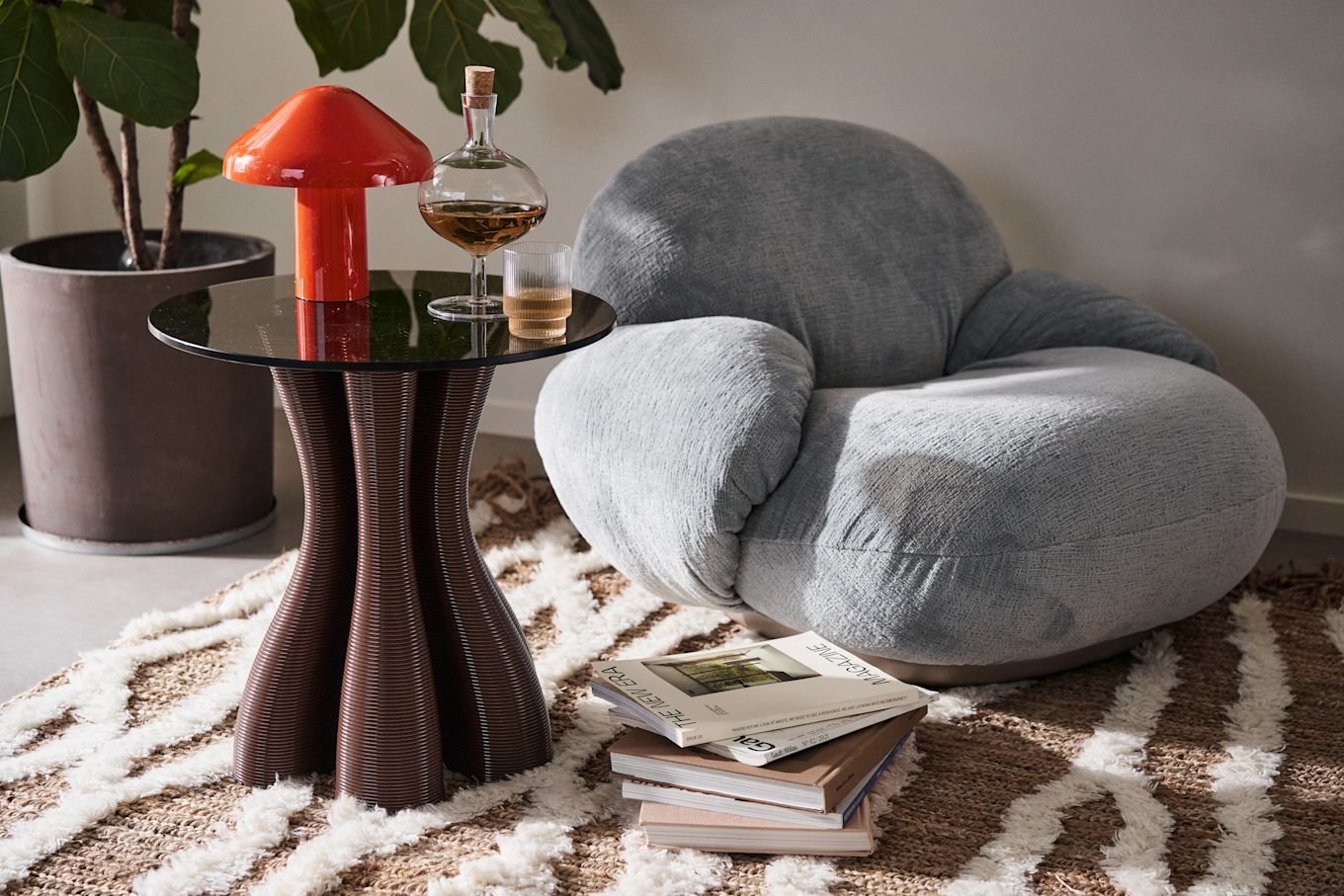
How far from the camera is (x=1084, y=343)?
6.93ft

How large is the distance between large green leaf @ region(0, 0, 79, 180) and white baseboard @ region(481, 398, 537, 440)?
116cm

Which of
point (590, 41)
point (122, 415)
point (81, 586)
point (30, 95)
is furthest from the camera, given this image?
point (590, 41)

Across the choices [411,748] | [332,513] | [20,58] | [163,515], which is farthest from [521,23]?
[411,748]

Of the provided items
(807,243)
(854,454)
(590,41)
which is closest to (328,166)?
(854,454)

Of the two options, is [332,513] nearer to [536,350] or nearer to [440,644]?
[440,644]

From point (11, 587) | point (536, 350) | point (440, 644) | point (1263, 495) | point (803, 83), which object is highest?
point (803, 83)

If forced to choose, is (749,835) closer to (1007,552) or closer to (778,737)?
(778,737)

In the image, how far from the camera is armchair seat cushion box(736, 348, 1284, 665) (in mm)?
1498

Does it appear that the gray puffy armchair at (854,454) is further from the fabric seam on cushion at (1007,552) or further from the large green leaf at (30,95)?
the large green leaf at (30,95)

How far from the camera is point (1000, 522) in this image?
1488 millimetres

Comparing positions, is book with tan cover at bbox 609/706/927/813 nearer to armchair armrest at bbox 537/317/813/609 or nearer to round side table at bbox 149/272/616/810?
round side table at bbox 149/272/616/810

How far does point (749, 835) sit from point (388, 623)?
41 cm

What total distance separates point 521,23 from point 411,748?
139 cm

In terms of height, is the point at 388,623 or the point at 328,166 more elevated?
the point at 328,166
